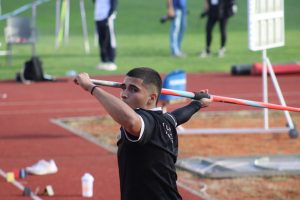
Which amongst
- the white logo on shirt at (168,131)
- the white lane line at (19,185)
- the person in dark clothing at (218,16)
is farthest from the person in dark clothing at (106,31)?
the white logo on shirt at (168,131)

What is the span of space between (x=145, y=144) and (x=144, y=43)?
852 inches

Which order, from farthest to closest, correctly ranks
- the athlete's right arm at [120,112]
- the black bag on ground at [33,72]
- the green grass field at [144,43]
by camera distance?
the green grass field at [144,43] < the black bag on ground at [33,72] < the athlete's right arm at [120,112]

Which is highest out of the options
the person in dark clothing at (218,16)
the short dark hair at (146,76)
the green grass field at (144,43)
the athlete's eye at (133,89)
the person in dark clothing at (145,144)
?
the short dark hair at (146,76)

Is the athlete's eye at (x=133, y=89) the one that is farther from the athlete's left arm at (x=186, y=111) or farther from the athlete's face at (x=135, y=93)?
the athlete's left arm at (x=186, y=111)

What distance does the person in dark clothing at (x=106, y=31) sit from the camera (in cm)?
2173

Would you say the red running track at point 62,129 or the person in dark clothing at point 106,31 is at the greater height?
the person in dark clothing at point 106,31

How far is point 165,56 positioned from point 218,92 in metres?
6.38

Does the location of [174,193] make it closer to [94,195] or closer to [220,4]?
[94,195]

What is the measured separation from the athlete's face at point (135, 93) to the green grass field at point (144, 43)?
1531cm

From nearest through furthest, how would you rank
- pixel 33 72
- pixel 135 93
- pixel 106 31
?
pixel 135 93 → pixel 33 72 → pixel 106 31

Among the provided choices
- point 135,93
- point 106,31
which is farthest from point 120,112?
point 106,31

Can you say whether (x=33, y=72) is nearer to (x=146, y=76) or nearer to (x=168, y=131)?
(x=168, y=131)

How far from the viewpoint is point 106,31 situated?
2191 cm

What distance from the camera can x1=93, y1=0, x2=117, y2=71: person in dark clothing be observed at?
21.7 m
